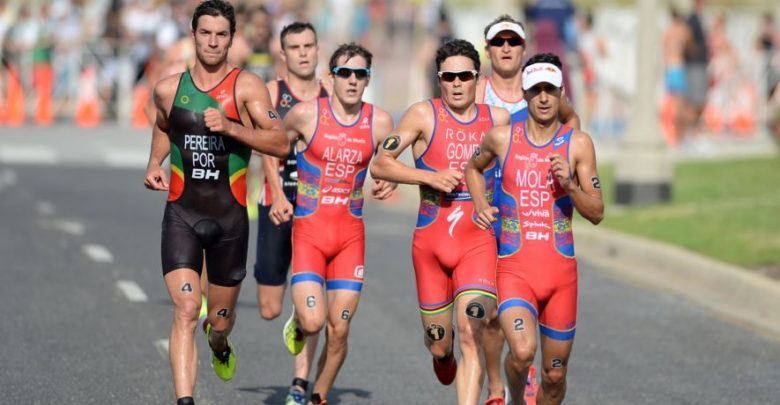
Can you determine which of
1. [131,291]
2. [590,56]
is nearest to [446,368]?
[131,291]

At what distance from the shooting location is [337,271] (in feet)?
33.6

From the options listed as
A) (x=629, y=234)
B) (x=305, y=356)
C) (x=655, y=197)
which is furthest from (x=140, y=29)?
(x=305, y=356)

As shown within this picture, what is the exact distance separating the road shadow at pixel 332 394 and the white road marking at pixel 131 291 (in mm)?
3627

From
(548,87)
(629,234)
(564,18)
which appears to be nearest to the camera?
(548,87)

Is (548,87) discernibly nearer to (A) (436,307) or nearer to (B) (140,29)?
(A) (436,307)

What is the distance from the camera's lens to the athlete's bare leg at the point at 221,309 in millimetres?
9812

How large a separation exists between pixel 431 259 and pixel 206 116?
164 centimetres

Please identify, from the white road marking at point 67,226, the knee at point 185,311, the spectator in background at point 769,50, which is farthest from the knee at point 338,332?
the spectator in background at point 769,50

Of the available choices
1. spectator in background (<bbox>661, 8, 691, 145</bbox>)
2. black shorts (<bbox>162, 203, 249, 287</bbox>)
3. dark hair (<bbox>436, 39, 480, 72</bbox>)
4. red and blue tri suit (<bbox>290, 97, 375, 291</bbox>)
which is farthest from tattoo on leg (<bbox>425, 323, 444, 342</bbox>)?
spectator in background (<bbox>661, 8, 691, 145</bbox>)

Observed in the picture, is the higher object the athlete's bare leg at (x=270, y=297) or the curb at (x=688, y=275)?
the athlete's bare leg at (x=270, y=297)

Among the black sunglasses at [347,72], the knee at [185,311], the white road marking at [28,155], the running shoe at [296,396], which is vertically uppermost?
the black sunglasses at [347,72]

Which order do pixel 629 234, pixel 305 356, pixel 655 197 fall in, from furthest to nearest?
pixel 655 197 → pixel 629 234 → pixel 305 356

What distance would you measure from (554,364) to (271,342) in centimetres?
385

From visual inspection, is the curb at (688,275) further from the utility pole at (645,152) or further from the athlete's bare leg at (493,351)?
the athlete's bare leg at (493,351)
